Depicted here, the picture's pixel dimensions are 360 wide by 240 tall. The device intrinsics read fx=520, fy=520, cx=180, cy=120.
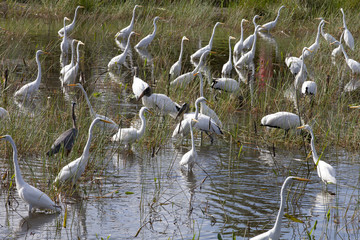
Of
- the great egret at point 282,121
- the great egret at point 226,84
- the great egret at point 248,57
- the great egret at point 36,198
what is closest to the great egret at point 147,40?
the great egret at point 248,57

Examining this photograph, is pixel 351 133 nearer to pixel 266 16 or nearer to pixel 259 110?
pixel 259 110

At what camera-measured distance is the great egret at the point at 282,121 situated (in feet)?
25.8

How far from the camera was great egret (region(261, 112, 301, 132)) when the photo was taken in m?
7.87

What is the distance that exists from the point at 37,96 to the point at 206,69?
5.11 meters

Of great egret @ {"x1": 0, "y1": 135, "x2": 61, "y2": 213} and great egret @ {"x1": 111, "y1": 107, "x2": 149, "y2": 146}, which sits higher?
great egret @ {"x1": 111, "y1": 107, "x2": 149, "y2": 146}

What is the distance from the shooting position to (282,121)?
788 centimetres

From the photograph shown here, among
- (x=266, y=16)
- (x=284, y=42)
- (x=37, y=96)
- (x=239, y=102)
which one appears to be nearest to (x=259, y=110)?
(x=239, y=102)

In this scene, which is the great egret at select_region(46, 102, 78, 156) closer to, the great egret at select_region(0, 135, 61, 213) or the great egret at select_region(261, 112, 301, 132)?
the great egret at select_region(0, 135, 61, 213)

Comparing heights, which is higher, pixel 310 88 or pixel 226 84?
pixel 226 84

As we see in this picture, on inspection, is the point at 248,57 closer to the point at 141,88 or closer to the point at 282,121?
the point at 141,88

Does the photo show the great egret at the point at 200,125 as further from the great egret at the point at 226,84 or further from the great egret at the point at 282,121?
the great egret at the point at 226,84

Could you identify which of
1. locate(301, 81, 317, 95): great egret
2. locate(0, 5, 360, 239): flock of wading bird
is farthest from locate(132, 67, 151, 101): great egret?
locate(301, 81, 317, 95): great egret

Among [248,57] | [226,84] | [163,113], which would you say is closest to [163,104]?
[163,113]

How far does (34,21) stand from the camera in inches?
658
